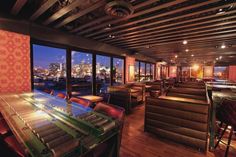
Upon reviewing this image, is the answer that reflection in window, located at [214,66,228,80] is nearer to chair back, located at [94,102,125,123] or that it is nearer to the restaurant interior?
the restaurant interior

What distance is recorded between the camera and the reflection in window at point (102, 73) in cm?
567

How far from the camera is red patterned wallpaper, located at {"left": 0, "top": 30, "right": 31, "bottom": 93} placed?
3.00 metres

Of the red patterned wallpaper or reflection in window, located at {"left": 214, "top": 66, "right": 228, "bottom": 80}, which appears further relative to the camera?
reflection in window, located at {"left": 214, "top": 66, "right": 228, "bottom": 80}

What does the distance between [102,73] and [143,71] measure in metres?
4.31

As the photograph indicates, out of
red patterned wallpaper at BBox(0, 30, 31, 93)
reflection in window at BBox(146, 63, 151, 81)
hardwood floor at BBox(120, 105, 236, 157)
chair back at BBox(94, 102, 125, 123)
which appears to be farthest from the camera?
reflection in window at BBox(146, 63, 151, 81)

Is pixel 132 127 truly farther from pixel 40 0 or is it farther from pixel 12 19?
pixel 12 19

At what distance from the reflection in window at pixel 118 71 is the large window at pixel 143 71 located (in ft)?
5.88

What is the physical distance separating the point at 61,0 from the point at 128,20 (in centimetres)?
159

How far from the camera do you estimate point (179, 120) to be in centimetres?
251

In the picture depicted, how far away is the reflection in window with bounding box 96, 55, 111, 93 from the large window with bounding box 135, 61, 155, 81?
9.15 ft

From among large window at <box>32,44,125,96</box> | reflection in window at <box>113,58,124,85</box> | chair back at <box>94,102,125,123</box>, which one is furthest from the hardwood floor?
reflection in window at <box>113,58,124,85</box>

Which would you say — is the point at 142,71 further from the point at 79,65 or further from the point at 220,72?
the point at 220,72

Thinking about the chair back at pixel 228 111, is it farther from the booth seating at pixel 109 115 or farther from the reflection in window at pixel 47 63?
the reflection in window at pixel 47 63

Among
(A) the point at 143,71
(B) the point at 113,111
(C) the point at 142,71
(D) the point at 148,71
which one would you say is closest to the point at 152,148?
(B) the point at 113,111
